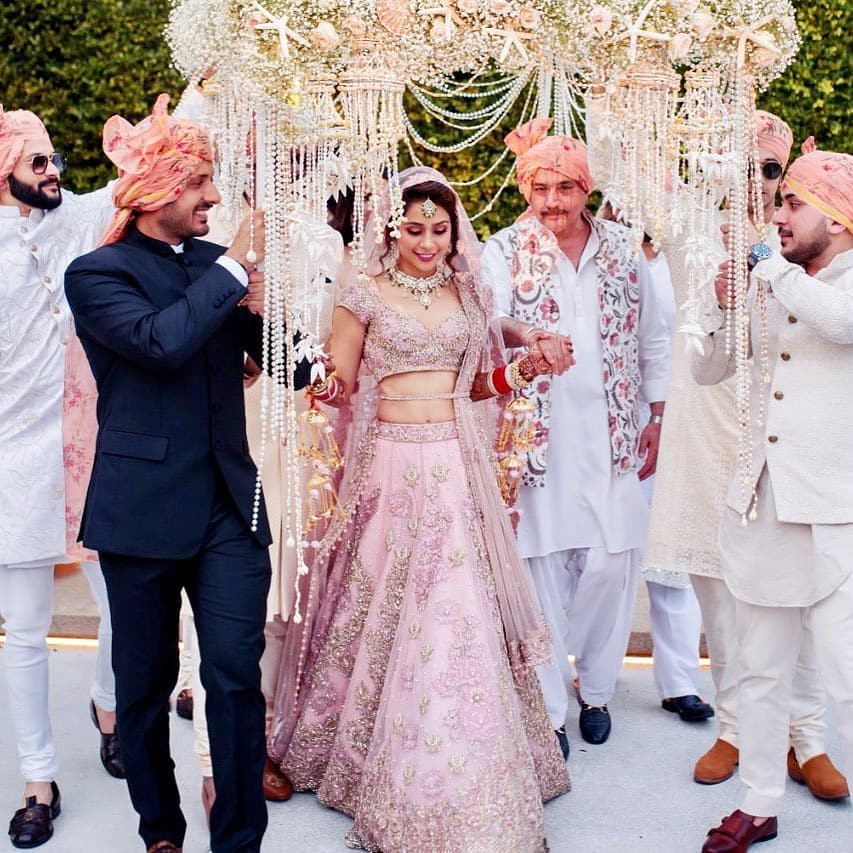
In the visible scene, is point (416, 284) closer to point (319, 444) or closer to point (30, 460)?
point (319, 444)

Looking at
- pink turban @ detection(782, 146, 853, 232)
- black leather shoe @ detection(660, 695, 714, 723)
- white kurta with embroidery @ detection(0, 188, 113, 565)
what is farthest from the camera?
black leather shoe @ detection(660, 695, 714, 723)

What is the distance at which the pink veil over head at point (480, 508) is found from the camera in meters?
3.83

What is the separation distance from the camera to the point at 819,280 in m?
3.38

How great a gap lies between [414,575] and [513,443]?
0.66m

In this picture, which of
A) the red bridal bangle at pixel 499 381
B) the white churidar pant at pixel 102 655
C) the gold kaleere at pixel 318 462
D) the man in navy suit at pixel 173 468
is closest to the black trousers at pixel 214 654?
the man in navy suit at pixel 173 468

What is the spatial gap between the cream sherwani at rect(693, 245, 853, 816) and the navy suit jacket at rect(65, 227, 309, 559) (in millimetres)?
1313

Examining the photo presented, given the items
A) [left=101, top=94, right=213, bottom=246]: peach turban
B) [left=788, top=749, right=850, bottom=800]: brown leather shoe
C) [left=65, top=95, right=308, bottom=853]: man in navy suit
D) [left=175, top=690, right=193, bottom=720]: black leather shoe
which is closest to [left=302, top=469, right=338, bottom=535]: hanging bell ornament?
[left=65, top=95, right=308, bottom=853]: man in navy suit

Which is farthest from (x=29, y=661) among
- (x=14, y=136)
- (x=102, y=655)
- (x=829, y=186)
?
(x=829, y=186)

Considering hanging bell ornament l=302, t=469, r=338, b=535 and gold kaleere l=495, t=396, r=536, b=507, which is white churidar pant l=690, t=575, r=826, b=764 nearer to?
gold kaleere l=495, t=396, r=536, b=507

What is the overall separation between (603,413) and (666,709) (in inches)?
44.2

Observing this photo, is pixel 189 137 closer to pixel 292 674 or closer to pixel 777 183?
pixel 292 674

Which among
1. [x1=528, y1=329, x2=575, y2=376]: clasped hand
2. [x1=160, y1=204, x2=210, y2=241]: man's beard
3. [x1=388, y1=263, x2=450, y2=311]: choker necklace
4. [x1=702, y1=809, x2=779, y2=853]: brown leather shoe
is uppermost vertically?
[x1=160, y1=204, x2=210, y2=241]: man's beard

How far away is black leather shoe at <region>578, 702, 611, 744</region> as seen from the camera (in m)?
4.43

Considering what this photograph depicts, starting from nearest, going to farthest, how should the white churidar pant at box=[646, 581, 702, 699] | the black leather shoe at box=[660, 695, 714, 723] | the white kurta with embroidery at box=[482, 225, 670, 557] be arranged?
the white kurta with embroidery at box=[482, 225, 670, 557], the black leather shoe at box=[660, 695, 714, 723], the white churidar pant at box=[646, 581, 702, 699]
